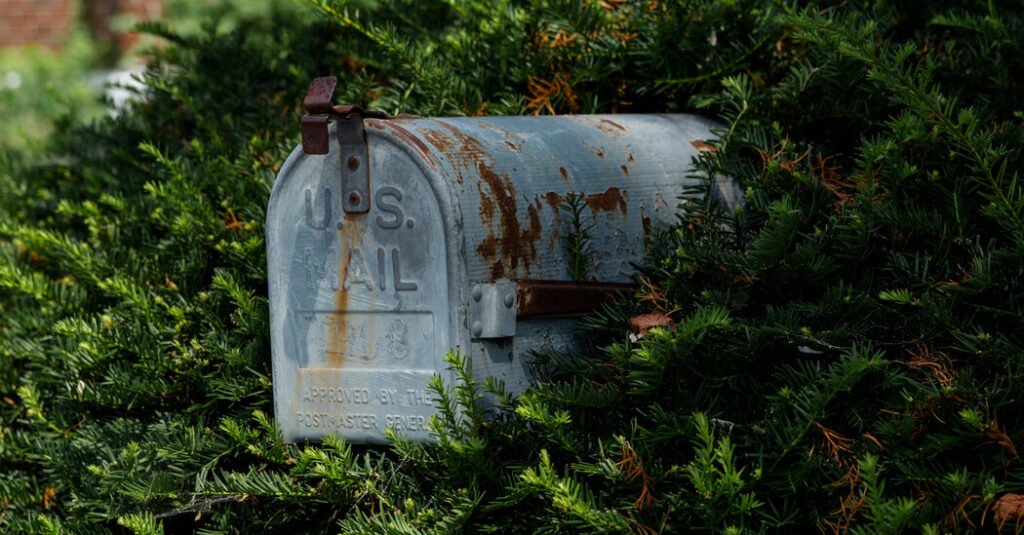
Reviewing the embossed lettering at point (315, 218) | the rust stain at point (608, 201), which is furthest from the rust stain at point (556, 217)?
the embossed lettering at point (315, 218)

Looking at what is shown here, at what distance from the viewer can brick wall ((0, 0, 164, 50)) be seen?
8422 mm

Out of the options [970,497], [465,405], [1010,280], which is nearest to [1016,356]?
[1010,280]

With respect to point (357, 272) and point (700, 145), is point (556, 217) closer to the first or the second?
point (357, 272)

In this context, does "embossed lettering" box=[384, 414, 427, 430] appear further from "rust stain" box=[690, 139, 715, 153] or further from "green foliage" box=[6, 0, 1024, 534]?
"rust stain" box=[690, 139, 715, 153]

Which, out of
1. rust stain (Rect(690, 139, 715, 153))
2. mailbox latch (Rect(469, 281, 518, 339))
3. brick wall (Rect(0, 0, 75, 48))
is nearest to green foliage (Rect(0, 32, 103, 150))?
brick wall (Rect(0, 0, 75, 48))

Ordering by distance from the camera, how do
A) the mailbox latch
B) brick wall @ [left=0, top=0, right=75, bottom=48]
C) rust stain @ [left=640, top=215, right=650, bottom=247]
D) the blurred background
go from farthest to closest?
brick wall @ [left=0, top=0, right=75, bottom=48], the blurred background, rust stain @ [left=640, top=215, right=650, bottom=247], the mailbox latch

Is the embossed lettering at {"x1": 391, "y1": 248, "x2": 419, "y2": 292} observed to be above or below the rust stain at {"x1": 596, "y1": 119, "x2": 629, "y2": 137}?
below

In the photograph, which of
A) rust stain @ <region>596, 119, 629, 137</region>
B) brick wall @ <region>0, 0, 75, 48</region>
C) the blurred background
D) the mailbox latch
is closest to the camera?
the mailbox latch

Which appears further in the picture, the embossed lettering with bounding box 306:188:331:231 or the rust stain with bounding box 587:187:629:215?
the rust stain with bounding box 587:187:629:215

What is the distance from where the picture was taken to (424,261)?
2.48 metres

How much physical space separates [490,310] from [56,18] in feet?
24.1

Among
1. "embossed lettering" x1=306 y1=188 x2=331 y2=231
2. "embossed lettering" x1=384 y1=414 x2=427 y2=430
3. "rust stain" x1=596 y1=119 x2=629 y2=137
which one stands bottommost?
"embossed lettering" x1=384 y1=414 x2=427 y2=430

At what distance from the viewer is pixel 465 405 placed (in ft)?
7.63

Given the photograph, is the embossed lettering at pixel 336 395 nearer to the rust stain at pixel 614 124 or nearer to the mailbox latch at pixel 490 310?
the mailbox latch at pixel 490 310
